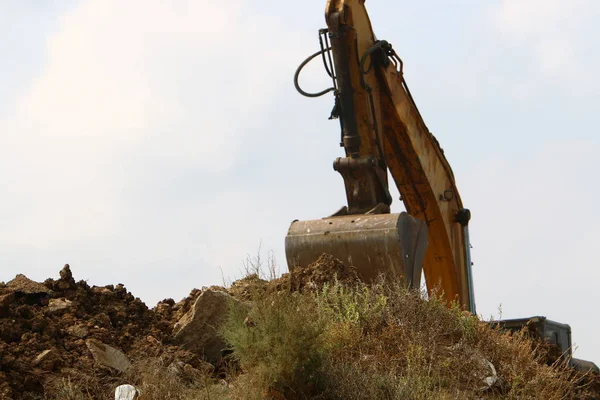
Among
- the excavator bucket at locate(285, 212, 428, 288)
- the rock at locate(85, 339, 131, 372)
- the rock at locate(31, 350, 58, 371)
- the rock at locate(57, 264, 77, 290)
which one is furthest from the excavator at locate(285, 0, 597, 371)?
the rock at locate(31, 350, 58, 371)

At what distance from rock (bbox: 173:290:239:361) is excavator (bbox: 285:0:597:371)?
1.61 m

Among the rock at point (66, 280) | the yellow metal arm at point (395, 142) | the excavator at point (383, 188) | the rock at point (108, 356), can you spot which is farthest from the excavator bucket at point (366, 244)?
the rock at point (108, 356)

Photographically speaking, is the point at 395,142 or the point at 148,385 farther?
the point at 395,142

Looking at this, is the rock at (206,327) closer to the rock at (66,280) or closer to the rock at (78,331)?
the rock at (78,331)

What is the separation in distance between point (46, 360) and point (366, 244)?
3.30 m

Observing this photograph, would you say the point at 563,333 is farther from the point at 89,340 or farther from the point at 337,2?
the point at 89,340

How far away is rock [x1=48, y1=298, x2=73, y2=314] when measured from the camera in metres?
9.36

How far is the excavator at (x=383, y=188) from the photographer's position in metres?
10.6

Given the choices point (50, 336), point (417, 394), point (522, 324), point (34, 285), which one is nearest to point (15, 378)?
point (50, 336)

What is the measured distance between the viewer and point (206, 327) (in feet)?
30.8

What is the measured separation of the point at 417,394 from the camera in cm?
816

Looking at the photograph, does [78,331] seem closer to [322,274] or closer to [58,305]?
[58,305]

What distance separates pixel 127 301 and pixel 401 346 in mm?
2531

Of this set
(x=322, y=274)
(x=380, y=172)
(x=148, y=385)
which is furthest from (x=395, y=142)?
(x=148, y=385)
